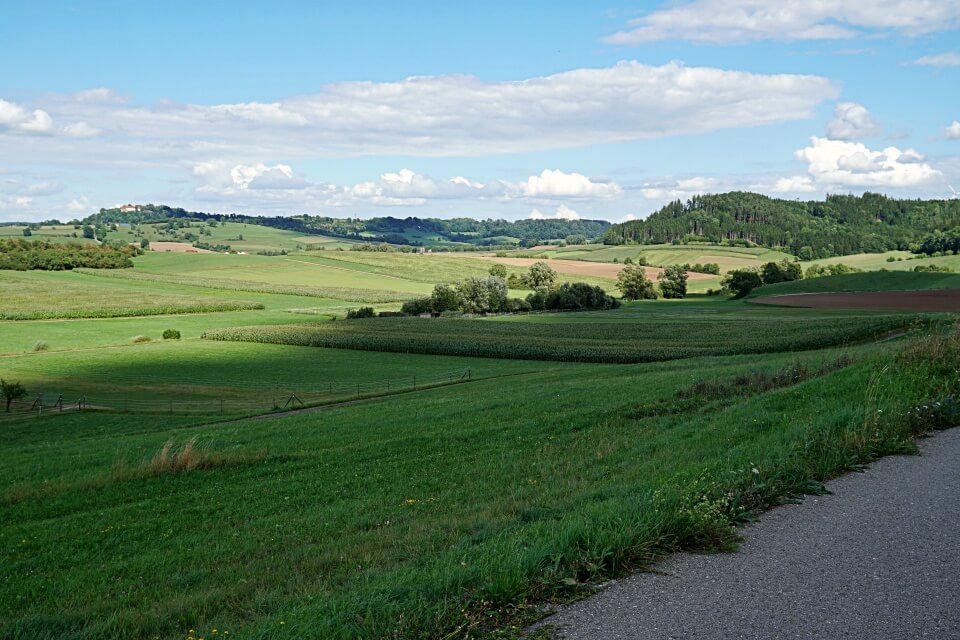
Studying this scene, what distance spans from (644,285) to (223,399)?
3520 inches

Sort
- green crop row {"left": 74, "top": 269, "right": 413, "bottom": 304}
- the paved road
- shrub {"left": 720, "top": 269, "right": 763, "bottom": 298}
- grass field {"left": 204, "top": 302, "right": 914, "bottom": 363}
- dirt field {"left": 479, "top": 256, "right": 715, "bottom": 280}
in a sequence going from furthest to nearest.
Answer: dirt field {"left": 479, "top": 256, "right": 715, "bottom": 280} → shrub {"left": 720, "top": 269, "right": 763, "bottom": 298} → green crop row {"left": 74, "top": 269, "right": 413, "bottom": 304} → grass field {"left": 204, "top": 302, "right": 914, "bottom": 363} → the paved road

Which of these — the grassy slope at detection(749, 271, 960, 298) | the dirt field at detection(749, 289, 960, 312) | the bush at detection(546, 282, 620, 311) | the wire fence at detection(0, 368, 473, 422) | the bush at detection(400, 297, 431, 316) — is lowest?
the wire fence at detection(0, 368, 473, 422)

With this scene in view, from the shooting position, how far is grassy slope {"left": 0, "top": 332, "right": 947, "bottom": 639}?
716 cm

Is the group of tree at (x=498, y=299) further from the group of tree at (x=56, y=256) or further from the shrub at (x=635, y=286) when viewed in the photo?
the group of tree at (x=56, y=256)

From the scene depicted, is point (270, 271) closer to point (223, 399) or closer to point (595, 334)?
point (595, 334)

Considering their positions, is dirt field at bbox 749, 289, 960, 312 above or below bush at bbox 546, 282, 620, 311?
above

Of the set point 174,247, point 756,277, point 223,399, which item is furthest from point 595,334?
point 174,247

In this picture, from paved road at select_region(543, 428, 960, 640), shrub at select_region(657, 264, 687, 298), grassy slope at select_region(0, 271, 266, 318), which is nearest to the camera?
paved road at select_region(543, 428, 960, 640)

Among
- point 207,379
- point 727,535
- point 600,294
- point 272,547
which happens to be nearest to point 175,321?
point 207,379

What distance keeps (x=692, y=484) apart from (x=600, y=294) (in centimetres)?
10041

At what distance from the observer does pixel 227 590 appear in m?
9.35

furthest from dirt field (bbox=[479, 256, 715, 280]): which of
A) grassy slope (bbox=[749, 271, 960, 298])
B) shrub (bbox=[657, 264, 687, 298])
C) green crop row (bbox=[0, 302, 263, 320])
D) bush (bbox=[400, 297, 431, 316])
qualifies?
green crop row (bbox=[0, 302, 263, 320])

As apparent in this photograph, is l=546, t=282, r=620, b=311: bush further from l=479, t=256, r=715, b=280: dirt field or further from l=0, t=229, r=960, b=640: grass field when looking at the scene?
l=0, t=229, r=960, b=640: grass field

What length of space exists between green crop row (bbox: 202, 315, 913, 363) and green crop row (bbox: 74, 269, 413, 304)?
3466cm
